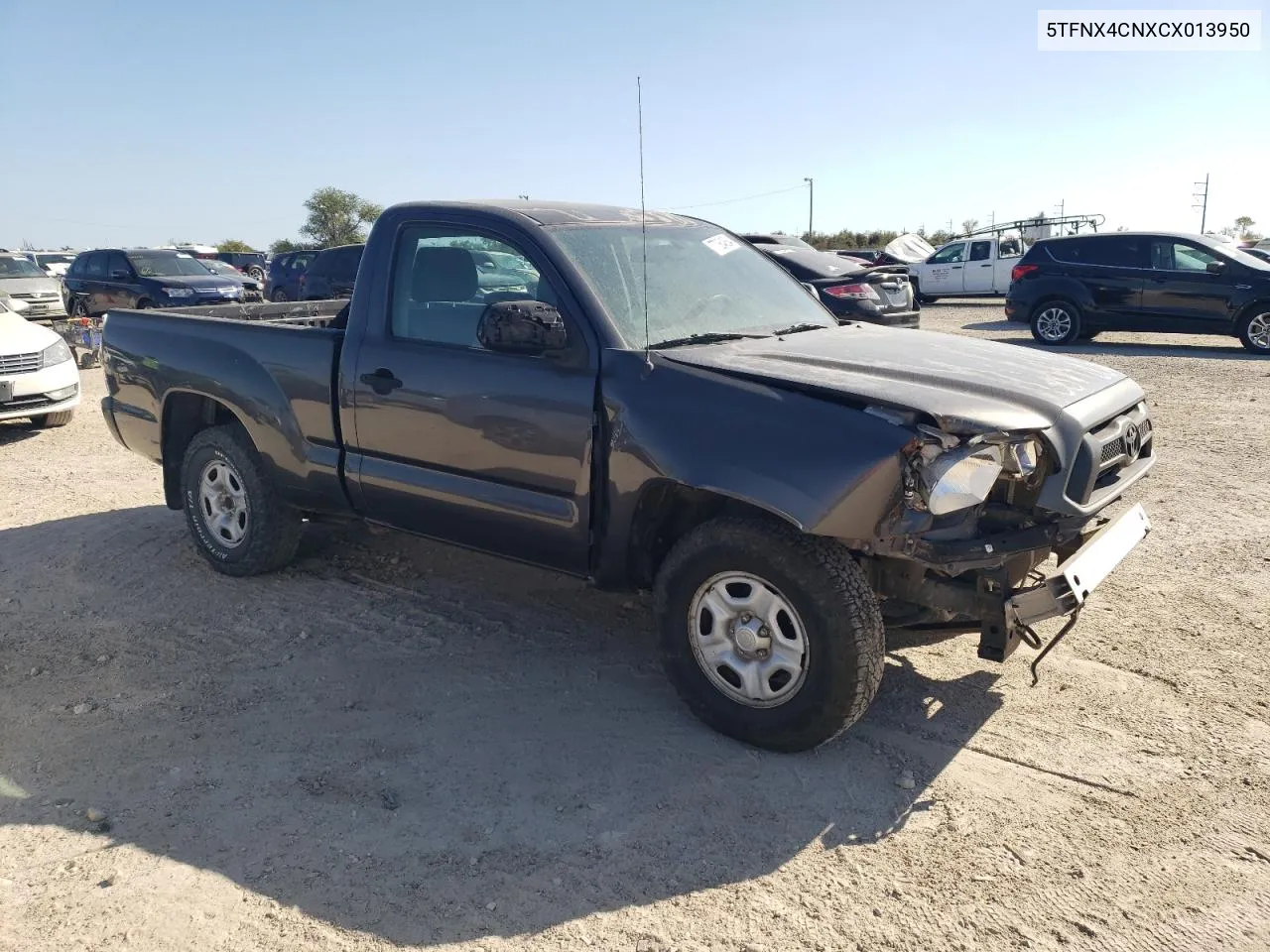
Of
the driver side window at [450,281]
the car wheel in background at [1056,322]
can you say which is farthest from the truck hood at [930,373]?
the car wheel in background at [1056,322]

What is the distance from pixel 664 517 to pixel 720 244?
1.68 meters

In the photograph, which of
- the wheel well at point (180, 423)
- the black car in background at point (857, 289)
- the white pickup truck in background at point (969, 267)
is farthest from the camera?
the white pickup truck in background at point (969, 267)

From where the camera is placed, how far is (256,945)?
2.72 meters

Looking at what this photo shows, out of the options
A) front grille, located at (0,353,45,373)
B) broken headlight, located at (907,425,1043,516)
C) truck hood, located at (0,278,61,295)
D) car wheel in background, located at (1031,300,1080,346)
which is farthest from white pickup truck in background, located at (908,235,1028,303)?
broken headlight, located at (907,425,1043,516)

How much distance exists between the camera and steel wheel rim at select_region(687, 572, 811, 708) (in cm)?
347

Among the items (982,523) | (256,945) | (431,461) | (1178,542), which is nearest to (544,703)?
(431,461)

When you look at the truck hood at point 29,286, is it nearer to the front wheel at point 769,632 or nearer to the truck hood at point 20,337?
the truck hood at point 20,337

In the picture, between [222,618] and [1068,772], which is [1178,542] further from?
[222,618]

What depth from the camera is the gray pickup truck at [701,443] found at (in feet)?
10.7

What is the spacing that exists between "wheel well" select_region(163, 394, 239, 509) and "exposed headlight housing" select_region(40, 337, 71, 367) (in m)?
4.76

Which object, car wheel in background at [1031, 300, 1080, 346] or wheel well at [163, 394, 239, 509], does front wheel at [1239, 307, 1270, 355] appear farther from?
wheel well at [163, 394, 239, 509]

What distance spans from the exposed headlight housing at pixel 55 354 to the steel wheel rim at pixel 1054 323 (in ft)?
42.4

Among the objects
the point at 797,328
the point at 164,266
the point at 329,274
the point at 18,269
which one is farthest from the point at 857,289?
the point at 18,269

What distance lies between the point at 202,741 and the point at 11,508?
4.20 m
